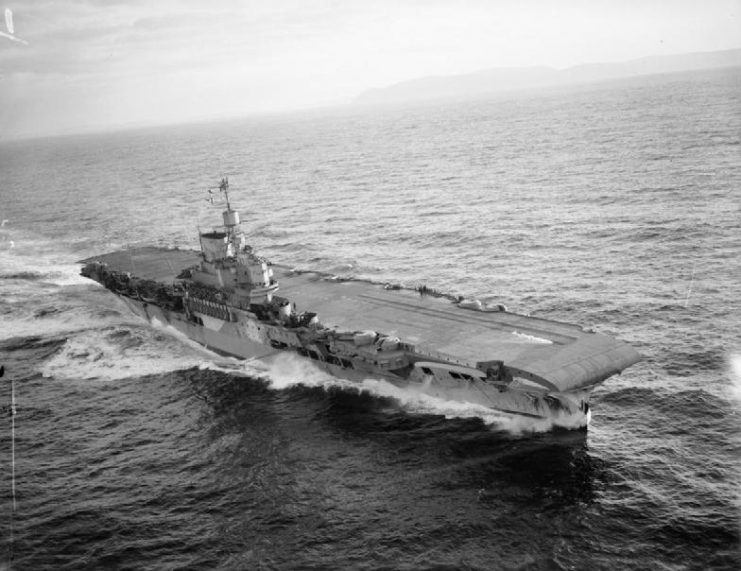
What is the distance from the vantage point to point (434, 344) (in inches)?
1385

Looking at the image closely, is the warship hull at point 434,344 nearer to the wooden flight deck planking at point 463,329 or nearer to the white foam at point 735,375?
the wooden flight deck planking at point 463,329

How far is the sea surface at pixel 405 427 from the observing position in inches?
947

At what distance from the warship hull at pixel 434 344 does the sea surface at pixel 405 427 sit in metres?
1.24

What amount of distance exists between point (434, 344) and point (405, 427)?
517 centimetres

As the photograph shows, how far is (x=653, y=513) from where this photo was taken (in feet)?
79.9

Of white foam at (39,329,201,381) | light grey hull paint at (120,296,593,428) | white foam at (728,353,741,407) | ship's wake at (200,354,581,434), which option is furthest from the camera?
white foam at (39,329,201,381)

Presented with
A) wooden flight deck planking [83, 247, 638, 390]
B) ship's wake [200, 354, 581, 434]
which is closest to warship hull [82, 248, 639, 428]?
wooden flight deck planking [83, 247, 638, 390]

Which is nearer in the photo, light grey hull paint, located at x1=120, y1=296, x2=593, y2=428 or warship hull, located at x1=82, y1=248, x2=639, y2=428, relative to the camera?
light grey hull paint, located at x1=120, y1=296, x2=593, y2=428

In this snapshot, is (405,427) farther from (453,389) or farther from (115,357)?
(115,357)

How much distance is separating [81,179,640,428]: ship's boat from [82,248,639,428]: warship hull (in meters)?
0.06

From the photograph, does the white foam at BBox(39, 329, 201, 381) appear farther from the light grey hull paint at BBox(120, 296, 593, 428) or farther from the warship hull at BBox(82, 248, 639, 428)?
the light grey hull paint at BBox(120, 296, 593, 428)

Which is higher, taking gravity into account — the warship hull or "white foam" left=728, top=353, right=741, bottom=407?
the warship hull

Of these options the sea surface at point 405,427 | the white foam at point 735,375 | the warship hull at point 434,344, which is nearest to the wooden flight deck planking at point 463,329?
the warship hull at point 434,344

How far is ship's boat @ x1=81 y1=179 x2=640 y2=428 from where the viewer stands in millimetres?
30500
